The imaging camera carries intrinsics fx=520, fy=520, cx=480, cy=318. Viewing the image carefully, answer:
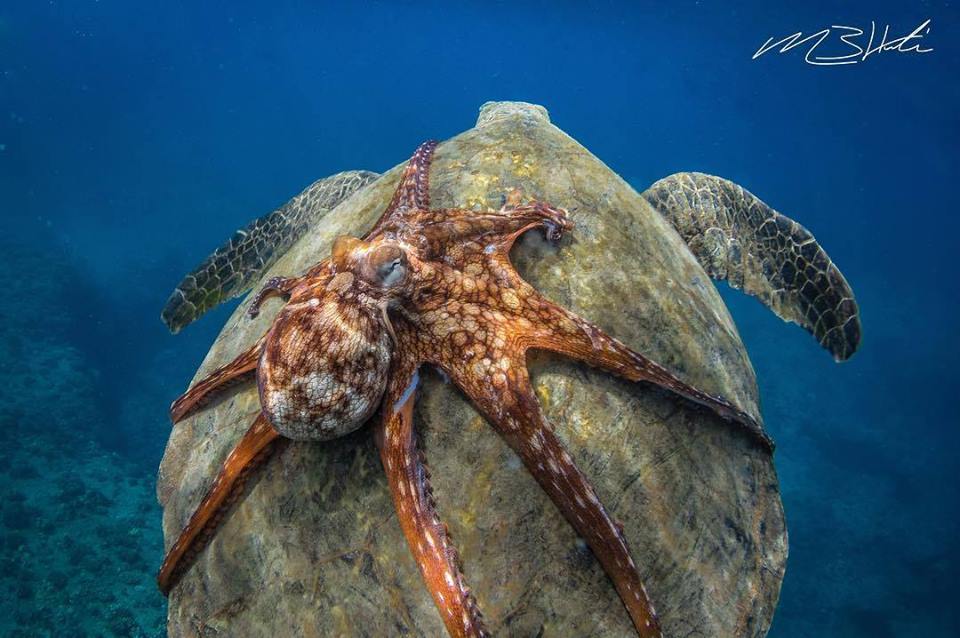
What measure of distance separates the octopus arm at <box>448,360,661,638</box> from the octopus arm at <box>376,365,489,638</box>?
33 cm

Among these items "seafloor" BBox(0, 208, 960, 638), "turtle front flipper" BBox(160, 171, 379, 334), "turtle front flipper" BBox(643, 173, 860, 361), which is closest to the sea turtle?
"turtle front flipper" BBox(643, 173, 860, 361)

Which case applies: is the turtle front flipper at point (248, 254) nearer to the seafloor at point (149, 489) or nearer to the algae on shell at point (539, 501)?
the algae on shell at point (539, 501)

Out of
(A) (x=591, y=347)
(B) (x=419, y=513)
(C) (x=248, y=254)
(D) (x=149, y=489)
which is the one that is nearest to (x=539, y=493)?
(B) (x=419, y=513)

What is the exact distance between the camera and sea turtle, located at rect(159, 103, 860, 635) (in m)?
2.16

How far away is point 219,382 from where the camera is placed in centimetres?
280

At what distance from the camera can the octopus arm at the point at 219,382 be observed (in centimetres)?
261

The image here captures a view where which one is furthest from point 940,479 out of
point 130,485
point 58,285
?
point 58,285

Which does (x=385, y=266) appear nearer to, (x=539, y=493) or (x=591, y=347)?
(x=591, y=347)

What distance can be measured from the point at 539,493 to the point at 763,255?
461 cm

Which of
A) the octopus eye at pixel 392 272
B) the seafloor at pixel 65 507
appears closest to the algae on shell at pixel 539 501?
the octopus eye at pixel 392 272

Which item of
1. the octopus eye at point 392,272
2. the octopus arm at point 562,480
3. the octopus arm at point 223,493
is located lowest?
the octopus arm at point 562,480

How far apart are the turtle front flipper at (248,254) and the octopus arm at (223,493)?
3.67 metres

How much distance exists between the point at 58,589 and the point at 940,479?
26.2 meters

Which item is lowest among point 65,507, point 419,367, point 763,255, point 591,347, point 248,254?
point 591,347
